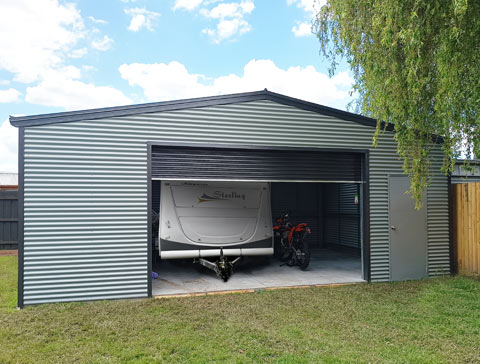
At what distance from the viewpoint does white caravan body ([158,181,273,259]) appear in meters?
6.59

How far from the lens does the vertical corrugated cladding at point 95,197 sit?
5035 millimetres

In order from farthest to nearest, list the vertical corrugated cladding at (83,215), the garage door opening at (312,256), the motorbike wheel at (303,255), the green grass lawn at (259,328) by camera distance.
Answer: the motorbike wheel at (303,255), the garage door opening at (312,256), the vertical corrugated cladding at (83,215), the green grass lawn at (259,328)

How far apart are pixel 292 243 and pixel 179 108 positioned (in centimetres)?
371

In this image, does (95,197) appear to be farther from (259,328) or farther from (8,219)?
(8,219)

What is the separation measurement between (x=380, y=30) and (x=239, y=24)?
26.1ft

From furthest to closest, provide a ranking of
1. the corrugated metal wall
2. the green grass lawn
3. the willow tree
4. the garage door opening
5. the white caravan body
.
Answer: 1. the corrugated metal wall
2. the white caravan body
3. the garage door opening
4. the willow tree
5. the green grass lawn

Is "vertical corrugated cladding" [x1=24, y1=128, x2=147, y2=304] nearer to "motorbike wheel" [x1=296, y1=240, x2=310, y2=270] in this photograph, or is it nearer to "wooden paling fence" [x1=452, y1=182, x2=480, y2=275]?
"motorbike wheel" [x1=296, y1=240, x2=310, y2=270]

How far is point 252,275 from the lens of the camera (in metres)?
6.91

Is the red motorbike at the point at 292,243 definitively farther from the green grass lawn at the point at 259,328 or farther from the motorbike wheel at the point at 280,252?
the green grass lawn at the point at 259,328

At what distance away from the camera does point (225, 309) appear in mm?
4781

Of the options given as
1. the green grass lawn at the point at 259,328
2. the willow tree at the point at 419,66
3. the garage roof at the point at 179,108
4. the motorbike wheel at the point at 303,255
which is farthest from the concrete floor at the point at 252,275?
the garage roof at the point at 179,108

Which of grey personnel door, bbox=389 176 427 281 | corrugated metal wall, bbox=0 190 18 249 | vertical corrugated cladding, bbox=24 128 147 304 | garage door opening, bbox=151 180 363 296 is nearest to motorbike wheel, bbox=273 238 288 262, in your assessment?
garage door opening, bbox=151 180 363 296

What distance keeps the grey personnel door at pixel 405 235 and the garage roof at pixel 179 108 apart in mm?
1118

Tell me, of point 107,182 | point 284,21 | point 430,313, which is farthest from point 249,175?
point 284,21
